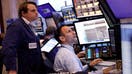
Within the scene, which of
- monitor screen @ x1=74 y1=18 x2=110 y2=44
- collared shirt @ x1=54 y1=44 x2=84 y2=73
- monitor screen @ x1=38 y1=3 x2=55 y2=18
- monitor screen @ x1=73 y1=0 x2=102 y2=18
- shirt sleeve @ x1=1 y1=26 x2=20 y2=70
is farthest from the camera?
monitor screen @ x1=38 y1=3 x2=55 y2=18

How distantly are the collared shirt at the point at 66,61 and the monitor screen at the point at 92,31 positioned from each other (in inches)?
29.3

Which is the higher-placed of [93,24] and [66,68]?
[93,24]

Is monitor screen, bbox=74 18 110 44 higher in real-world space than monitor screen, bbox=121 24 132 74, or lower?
lower

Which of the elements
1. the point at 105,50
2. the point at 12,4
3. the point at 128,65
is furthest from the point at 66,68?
the point at 12,4

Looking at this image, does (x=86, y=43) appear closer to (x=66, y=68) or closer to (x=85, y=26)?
(x=85, y=26)

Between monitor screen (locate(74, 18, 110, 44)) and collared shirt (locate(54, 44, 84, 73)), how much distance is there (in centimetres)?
74

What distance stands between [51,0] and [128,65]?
3997 mm

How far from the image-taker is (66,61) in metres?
2.21

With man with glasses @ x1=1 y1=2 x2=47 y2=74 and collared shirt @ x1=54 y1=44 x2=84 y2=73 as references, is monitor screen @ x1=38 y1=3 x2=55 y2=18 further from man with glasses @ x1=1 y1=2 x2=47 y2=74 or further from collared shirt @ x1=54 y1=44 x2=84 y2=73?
collared shirt @ x1=54 y1=44 x2=84 y2=73

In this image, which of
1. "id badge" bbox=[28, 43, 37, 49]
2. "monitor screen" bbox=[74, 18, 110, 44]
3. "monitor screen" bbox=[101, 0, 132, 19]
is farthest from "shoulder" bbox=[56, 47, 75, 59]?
"monitor screen" bbox=[101, 0, 132, 19]

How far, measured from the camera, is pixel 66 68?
220cm

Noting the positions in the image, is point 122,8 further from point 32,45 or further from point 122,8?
point 32,45

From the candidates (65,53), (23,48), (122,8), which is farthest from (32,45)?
(122,8)

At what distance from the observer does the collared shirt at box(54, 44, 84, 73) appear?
216 centimetres
